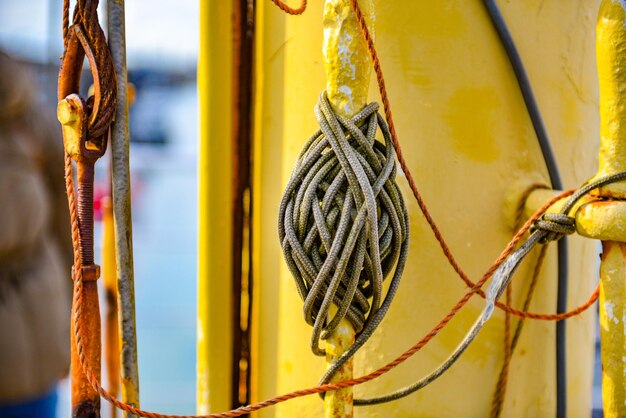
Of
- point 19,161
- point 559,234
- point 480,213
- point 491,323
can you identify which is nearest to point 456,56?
point 480,213

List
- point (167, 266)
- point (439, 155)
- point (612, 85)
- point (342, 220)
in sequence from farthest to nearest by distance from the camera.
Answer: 1. point (167, 266)
2. point (439, 155)
3. point (612, 85)
4. point (342, 220)

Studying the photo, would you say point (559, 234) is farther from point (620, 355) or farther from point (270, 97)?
point (270, 97)

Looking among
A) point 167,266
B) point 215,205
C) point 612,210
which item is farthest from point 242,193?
point 167,266

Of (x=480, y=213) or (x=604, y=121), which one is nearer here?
(x=604, y=121)

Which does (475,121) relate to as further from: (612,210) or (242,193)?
(242,193)

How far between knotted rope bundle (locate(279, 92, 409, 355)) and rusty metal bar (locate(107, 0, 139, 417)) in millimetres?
272

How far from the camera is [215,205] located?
4.59 ft

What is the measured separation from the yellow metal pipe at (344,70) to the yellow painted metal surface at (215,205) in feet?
1.74

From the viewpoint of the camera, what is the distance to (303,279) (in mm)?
937

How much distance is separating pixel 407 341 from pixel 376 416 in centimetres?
16

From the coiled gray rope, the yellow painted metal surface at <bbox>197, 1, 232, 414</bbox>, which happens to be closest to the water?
the yellow painted metal surface at <bbox>197, 1, 232, 414</bbox>

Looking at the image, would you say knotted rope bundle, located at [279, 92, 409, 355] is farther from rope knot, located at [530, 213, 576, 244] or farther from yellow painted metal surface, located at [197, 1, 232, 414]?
yellow painted metal surface, located at [197, 1, 232, 414]

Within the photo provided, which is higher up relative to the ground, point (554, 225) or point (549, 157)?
point (549, 157)

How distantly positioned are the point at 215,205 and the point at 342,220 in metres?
0.61
